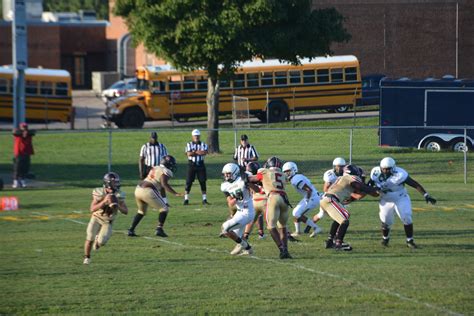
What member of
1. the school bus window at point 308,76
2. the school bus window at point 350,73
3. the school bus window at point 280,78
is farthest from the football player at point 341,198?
the school bus window at point 350,73

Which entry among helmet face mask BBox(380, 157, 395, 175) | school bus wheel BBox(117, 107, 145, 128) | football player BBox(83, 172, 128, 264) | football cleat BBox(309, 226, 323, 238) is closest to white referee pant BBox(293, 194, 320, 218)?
football cleat BBox(309, 226, 323, 238)

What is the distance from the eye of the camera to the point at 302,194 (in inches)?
739

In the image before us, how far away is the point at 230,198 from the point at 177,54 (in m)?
18.0

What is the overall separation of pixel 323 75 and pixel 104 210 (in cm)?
3106

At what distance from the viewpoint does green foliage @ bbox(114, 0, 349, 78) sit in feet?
111

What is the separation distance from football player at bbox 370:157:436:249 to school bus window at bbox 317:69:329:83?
94.1 ft

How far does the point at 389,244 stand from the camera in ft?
59.0

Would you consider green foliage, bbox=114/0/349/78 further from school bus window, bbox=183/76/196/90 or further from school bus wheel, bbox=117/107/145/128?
school bus window, bbox=183/76/196/90

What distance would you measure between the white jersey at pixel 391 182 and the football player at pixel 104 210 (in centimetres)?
455

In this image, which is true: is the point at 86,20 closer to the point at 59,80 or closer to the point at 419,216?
the point at 59,80

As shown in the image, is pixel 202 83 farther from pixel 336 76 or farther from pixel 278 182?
pixel 278 182

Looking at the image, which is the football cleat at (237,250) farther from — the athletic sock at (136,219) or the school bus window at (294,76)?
the school bus window at (294,76)

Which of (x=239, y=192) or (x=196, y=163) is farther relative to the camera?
(x=196, y=163)

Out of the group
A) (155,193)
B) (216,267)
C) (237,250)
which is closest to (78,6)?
(155,193)
